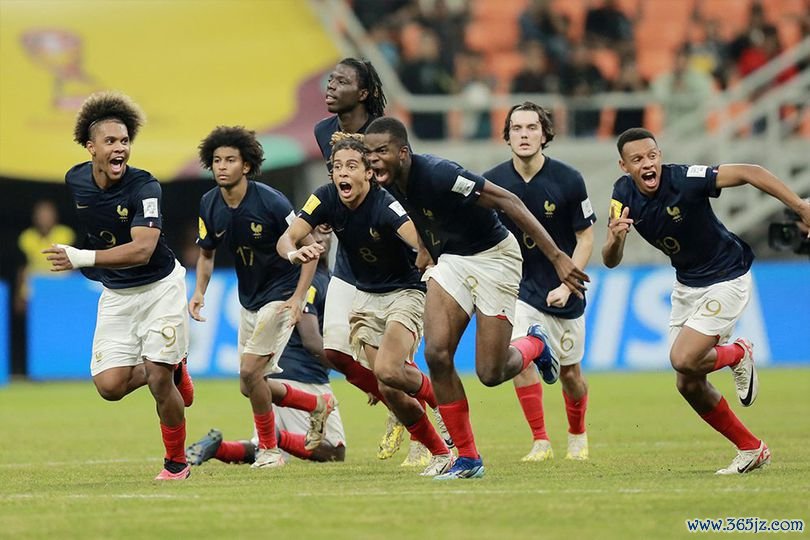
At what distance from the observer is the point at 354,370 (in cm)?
1140

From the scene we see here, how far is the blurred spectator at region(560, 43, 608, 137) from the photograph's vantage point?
24297 millimetres

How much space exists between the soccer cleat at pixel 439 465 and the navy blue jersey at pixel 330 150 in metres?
1.68

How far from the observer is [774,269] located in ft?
74.5

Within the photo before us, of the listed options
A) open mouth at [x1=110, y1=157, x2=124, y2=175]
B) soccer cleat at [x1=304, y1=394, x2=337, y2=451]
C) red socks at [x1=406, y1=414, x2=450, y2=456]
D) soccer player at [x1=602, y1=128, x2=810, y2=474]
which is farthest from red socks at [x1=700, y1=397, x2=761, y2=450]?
open mouth at [x1=110, y1=157, x2=124, y2=175]

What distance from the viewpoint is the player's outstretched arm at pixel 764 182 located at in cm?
955

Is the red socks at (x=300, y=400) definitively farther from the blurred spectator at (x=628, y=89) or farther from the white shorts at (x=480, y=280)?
the blurred spectator at (x=628, y=89)

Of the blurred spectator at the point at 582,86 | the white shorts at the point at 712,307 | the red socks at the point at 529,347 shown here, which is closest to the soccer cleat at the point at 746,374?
the white shorts at the point at 712,307

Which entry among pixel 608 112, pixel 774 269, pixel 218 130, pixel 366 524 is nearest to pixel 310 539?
pixel 366 524

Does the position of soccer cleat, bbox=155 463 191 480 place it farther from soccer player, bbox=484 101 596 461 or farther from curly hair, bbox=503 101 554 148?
curly hair, bbox=503 101 554 148

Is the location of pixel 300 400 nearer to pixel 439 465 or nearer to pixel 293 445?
pixel 293 445

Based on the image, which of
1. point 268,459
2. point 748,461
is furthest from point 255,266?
point 748,461

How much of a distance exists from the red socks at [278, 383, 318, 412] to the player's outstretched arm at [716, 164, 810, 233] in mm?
3765

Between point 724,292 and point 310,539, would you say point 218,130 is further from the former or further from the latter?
point 310,539

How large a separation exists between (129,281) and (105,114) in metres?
1.13
